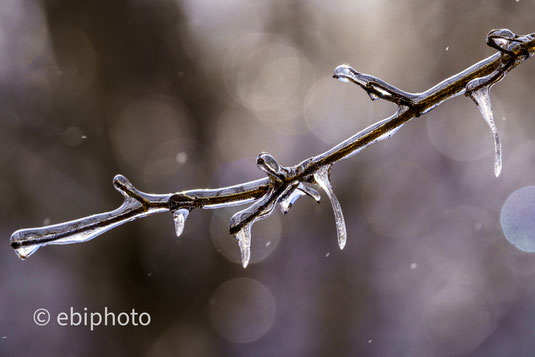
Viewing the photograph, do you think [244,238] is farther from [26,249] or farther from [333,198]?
[26,249]

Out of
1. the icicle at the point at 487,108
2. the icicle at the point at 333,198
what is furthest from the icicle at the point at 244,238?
the icicle at the point at 487,108

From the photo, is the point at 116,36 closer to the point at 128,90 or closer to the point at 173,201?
the point at 128,90

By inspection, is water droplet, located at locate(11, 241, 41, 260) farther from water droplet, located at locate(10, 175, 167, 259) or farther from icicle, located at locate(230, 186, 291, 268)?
icicle, located at locate(230, 186, 291, 268)

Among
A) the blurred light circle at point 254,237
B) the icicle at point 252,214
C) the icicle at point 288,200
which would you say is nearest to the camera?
the icicle at point 252,214

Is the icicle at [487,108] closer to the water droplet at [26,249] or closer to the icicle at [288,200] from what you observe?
the icicle at [288,200]

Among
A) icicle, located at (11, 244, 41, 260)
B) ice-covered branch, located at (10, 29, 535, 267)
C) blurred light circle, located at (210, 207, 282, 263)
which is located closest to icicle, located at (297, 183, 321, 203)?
ice-covered branch, located at (10, 29, 535, 267)

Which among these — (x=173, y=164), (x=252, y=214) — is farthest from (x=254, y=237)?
(x=252, y=214)
